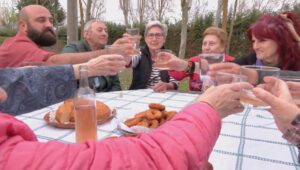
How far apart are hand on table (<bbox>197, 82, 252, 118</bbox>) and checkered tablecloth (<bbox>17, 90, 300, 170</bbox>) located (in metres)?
0.36

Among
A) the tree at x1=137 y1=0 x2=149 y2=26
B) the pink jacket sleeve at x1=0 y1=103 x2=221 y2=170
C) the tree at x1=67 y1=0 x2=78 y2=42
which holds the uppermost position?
the tree at x1=137 y1=0 x2=149 y2=26

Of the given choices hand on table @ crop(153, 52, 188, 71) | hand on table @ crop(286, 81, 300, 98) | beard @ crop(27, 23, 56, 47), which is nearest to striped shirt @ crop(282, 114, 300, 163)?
hand on table @ crop(286, 81, 300, 98)

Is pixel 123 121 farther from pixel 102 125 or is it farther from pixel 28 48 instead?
pixel 28 48

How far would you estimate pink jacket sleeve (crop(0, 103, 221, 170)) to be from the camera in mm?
583

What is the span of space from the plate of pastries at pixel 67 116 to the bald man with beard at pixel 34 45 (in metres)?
0.43

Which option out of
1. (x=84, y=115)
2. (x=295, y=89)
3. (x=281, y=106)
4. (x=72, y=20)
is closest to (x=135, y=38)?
(x=84, y=115)

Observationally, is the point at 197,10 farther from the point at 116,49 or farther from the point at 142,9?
the point at 116,49

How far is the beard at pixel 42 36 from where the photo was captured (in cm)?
367

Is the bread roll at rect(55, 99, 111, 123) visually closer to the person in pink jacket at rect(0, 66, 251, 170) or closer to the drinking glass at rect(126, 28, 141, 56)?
the drinking glass at rect(126, 28, 141, 56)

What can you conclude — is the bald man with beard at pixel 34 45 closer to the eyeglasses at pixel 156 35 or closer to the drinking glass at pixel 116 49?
the drinking glass at pixel 116 49

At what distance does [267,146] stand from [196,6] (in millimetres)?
13457

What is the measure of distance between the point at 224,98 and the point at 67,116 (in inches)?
39.6

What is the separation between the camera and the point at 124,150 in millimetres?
650

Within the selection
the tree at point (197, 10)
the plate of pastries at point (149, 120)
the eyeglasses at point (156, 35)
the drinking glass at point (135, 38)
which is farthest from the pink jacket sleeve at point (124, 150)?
the tree at point (197, 10)
